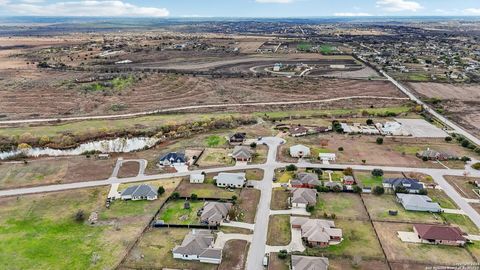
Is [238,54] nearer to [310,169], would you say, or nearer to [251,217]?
[310,169]

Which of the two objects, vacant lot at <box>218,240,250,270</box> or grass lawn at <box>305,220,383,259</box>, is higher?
grass lawn at <box>305,220,383,259</box>

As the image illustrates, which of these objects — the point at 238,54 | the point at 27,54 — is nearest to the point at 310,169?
the point at 238,54

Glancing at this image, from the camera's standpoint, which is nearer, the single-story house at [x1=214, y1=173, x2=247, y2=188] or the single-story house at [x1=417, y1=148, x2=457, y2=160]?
the single-story house at [x1=214, y1=173, x2=247, y2=188]

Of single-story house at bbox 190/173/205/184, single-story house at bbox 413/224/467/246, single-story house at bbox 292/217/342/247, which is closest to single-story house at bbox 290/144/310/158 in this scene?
single-story house at bbox 190/173/205/184

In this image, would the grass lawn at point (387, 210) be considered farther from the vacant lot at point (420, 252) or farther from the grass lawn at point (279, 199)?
the grass lawn at point (279, 199)

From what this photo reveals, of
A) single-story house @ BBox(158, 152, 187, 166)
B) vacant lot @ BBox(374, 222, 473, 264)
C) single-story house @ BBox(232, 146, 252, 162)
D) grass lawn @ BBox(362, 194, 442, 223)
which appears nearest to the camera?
vacant lot @ BBox(374, 222, 473, 264)

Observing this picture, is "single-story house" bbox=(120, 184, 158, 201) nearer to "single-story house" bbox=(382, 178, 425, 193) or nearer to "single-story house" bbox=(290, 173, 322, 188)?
"single-story house" bbox=(290, 173, 322, 188)
